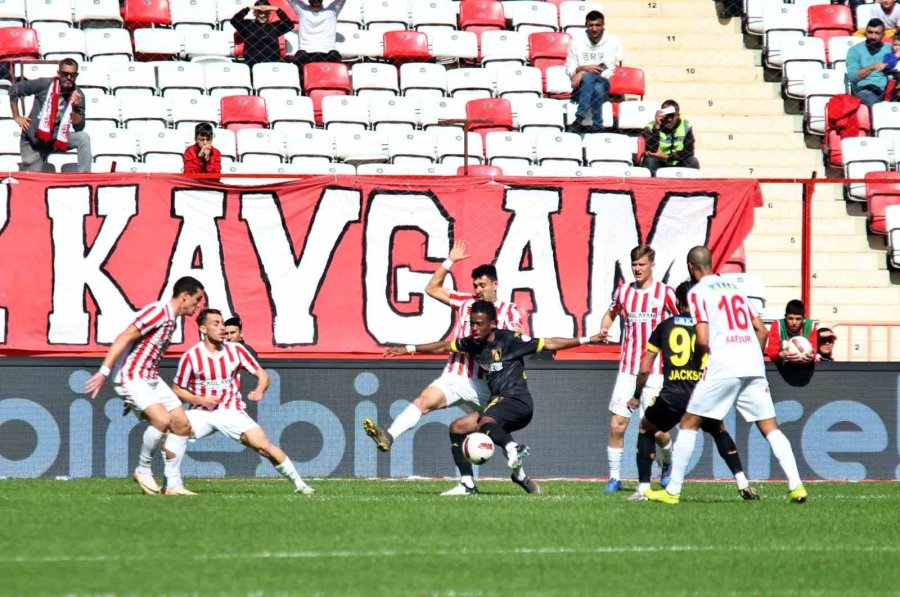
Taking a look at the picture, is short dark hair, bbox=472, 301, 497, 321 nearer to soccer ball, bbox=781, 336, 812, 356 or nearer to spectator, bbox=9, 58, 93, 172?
soccer ball, bbox=781, 336, 812, 356

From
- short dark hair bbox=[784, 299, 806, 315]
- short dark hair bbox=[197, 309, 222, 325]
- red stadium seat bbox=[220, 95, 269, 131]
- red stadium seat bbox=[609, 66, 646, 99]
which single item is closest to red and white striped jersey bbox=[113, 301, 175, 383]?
short dark hair bbox=[197, 309, 222, 325]

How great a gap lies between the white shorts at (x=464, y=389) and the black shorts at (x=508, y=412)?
Result: 50 cm

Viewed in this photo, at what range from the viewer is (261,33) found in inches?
762

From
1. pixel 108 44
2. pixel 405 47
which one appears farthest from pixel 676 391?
pixel 108 44

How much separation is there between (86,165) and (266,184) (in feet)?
7.54

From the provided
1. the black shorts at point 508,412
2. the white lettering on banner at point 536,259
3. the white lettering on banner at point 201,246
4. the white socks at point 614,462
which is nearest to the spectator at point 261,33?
the white lettering on banner at point 201,246

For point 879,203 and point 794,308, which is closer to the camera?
point 794,308

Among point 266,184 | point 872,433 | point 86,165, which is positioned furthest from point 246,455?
point 872,433

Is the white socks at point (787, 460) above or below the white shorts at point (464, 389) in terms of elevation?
below

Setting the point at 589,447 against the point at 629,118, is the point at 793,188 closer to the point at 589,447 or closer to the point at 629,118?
the point at 629,118

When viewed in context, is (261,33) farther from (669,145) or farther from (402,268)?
(669,145)

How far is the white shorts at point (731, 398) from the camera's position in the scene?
36.4 ft

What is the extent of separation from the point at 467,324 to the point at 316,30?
7.29 meters

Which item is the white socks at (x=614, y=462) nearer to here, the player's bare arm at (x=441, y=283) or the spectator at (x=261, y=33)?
the player's bare arm at (x=441, y=283)
